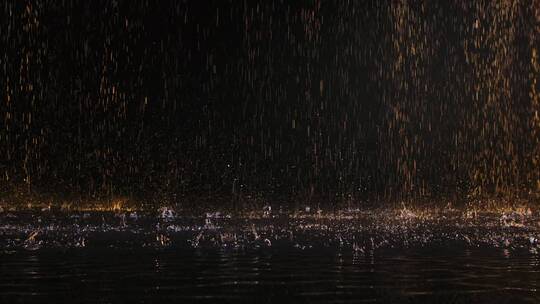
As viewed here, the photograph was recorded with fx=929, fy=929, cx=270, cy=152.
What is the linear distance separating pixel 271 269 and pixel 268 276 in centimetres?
257

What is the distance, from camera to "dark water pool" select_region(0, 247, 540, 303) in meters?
25.8

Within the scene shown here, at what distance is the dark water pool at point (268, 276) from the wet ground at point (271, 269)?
0.03 m

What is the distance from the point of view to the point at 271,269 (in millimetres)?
34000

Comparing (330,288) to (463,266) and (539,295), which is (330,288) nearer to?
(539,295)

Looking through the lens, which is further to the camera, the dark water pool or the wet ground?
the wet ground

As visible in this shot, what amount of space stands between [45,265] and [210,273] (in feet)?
24.1

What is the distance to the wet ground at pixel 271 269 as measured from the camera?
2617 cm

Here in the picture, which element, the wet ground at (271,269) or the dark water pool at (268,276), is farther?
the wet ground at (271,269)

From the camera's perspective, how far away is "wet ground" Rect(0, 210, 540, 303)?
26.2 m

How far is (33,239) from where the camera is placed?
176 feet

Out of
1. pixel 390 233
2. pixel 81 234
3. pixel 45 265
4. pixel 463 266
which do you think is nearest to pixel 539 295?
pixel 463 266

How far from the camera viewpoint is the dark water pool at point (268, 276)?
2578 centimetres

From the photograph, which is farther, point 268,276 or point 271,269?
point 271,269

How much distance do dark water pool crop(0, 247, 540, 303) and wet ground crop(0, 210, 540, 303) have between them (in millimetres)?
34
